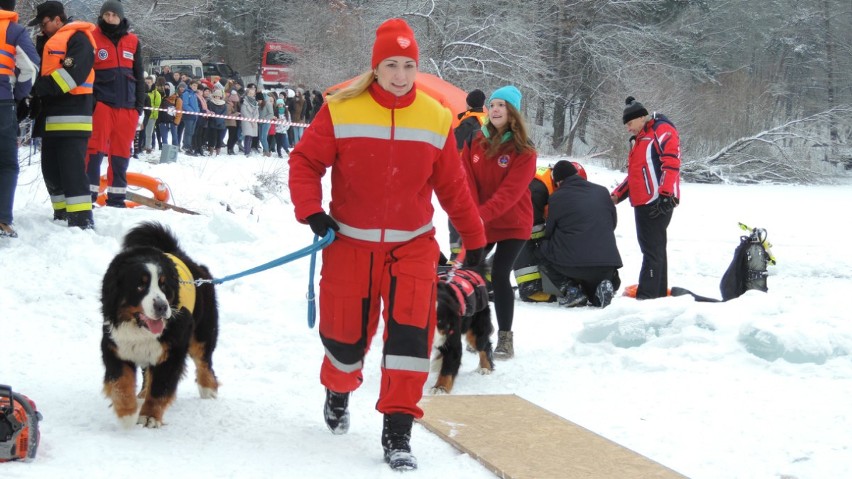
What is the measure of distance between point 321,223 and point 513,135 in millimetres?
2521

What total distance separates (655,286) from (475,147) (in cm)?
310

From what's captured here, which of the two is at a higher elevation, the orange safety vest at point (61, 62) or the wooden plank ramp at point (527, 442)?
the orange safety vest at point (61, 62)

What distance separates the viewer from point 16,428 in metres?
3.37

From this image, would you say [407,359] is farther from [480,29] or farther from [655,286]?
[480,29]

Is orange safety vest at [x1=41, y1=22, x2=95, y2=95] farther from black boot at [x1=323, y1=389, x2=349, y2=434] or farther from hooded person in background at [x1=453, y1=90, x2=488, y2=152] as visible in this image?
black boot at [x1=323, y1=389, x2=349, y2=434]

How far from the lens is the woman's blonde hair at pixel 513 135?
6.06 meters

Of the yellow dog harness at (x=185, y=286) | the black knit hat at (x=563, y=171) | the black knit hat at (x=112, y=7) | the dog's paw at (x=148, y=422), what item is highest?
the black knit hat at (x=112, y=7)

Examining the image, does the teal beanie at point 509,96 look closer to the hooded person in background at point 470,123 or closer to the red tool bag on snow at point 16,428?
the hooded person in background at point 470,123

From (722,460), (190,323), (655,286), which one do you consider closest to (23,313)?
(190,323)

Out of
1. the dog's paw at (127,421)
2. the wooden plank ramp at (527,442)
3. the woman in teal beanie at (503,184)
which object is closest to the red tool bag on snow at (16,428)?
the dog's paw at (127,421)

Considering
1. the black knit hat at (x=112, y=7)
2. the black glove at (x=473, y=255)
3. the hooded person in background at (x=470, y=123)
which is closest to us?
the black glove at (x=473, y=255)

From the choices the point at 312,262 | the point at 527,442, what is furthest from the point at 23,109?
the point at 527,442

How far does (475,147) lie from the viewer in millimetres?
6352

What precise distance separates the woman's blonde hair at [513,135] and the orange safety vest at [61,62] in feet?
11.9
